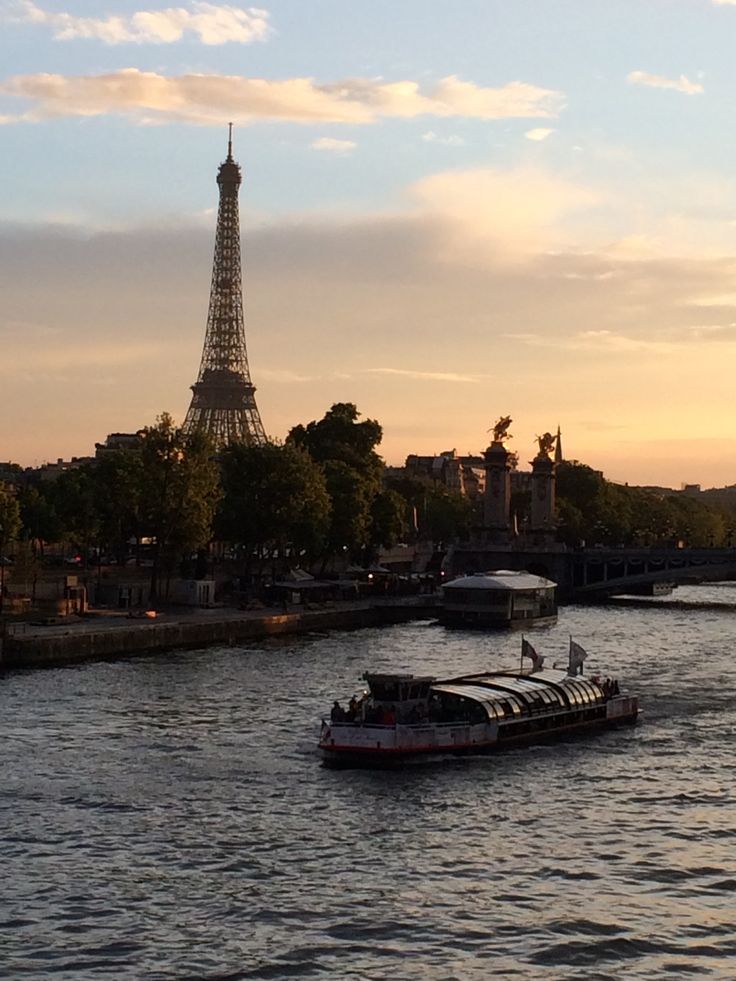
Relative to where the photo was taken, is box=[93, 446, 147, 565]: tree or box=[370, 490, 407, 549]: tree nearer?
box=[93, 446, 147, 565]: tree

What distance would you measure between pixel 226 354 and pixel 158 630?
117373 millimetres

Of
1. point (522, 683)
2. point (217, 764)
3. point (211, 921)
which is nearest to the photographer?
point (211, 921)

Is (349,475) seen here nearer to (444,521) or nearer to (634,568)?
(634,568)

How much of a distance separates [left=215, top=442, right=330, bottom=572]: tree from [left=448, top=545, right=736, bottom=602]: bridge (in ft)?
108

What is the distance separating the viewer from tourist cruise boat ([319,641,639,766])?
161 ft

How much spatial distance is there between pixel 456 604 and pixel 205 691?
4757cm

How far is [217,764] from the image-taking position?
155 feet

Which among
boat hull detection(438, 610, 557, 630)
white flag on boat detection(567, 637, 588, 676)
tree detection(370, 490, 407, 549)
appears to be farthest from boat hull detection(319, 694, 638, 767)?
tree detection(370, 490, 407, 549)

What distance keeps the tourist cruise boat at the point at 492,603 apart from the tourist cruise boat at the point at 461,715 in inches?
1909

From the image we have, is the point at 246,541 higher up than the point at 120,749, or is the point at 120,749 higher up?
the point at 246,541

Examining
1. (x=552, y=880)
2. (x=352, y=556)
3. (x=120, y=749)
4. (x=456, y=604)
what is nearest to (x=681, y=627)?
(x=456, y=604)

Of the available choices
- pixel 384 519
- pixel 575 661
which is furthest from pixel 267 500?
pixel 575 661

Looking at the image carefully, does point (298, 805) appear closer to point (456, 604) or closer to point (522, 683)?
point (522, 683)

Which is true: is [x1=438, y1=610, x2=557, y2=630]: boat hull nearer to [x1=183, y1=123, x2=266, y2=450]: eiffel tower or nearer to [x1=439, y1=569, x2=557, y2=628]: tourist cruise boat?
[x1=439, y1=569, x2=557, y2=628]: tourist cruise boat
